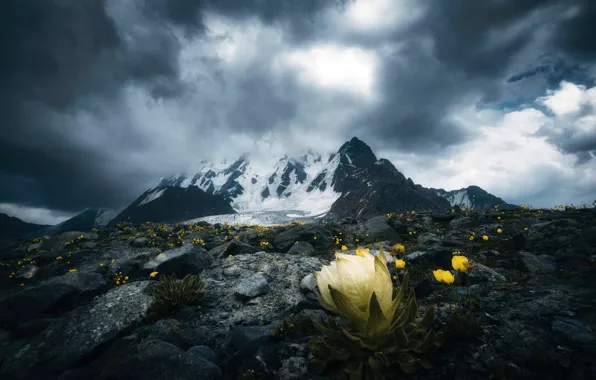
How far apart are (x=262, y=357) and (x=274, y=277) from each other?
12.6 feet

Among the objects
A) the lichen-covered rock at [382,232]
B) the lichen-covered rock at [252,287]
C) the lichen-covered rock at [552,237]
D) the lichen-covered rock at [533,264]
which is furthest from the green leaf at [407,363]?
the lichen-covered rock at [382,232]

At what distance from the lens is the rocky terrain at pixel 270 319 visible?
2.62 m

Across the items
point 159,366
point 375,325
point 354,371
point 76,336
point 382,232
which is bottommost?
point 76,336

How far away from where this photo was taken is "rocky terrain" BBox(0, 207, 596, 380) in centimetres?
262

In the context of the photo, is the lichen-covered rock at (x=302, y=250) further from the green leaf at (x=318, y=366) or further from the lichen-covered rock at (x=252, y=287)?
the green leaf at (x=318, y=366)

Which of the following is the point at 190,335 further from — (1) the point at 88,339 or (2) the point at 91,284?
(2) the point at 91,284

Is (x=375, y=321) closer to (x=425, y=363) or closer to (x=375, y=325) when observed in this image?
(x=375, y=325)

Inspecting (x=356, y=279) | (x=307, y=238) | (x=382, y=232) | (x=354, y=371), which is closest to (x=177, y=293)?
(x=354, y=371)

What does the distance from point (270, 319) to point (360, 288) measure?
3.63 metres

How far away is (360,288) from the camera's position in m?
2.43

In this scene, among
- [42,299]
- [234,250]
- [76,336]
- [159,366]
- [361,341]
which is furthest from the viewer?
[234,250]

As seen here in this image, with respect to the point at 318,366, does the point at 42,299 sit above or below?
below

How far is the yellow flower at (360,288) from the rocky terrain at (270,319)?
738mm

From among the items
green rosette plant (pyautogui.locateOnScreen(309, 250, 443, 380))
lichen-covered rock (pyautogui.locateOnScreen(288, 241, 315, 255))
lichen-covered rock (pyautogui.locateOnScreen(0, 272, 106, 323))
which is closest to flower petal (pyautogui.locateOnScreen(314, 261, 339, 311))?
green rosette plant (pyautogui.locateOnScreen(309, 250, 443, 380))
